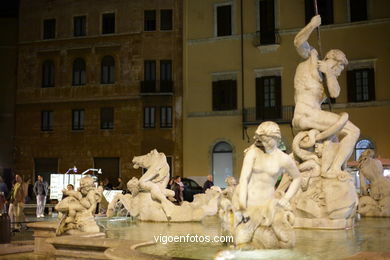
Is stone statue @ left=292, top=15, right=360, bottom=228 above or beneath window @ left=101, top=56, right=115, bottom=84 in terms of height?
beneath

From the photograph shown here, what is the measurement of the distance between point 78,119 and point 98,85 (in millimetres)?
2559

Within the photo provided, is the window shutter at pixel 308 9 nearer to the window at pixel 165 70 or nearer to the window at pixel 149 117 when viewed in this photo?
the window at pixel 165 70

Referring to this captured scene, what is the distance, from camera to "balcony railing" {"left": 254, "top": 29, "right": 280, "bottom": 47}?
93.1ft

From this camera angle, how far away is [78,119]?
33250mm

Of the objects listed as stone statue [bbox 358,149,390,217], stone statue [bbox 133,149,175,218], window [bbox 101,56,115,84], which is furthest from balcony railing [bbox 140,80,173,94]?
stone statue [bbox 133,149,175,218]

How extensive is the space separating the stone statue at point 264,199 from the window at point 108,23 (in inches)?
1151

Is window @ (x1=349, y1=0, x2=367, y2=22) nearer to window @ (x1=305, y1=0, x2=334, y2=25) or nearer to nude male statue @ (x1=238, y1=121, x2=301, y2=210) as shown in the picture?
window @ (x1=305, y1=0, x2=334, y2=25)

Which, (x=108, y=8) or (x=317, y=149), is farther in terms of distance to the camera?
(x=108, y=8)

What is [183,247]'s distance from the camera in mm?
5633

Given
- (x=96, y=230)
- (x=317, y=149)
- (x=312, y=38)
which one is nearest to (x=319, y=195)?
(x=317, y=149)

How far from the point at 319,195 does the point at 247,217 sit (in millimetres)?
2910

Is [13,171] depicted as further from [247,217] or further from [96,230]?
[247,217]

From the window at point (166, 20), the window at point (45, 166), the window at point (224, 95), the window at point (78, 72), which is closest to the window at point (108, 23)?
the window at point (78, 72)

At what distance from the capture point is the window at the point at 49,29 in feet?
113
